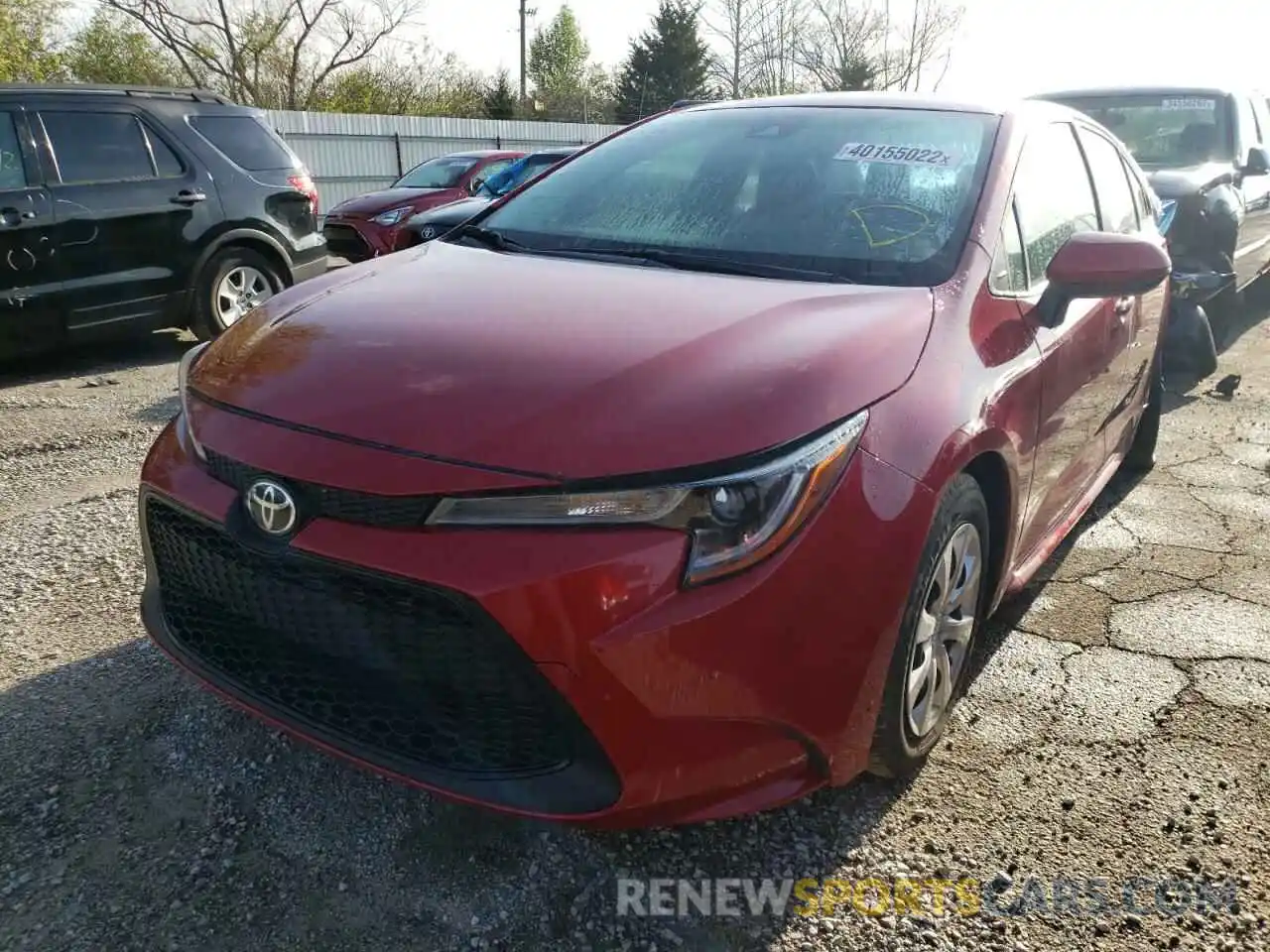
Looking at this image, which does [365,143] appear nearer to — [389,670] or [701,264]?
[701,264]

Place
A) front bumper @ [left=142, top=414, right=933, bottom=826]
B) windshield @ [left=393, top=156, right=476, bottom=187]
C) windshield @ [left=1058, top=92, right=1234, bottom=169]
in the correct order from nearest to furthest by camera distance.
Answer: front bumper @ [left=142, top=414, right=933, bottom=826] < windshield @ [left=1058, top=92, right=1234, bottom=169] < windshield @ [left=393, top=156, right=476, bottom=187]

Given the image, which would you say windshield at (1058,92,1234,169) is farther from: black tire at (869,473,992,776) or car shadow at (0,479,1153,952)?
car shadow at (0,479,1153,952)

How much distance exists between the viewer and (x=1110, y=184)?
3602mm

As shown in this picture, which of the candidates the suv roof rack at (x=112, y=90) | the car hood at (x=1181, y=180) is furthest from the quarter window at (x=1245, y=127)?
the suv roof rack at (x=112, y=90)

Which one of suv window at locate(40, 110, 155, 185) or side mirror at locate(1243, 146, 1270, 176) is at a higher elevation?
suv window at locate(40, 110, 155, 185)

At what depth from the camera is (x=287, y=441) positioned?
5.95 ft

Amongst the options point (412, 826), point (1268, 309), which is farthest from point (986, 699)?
point (1268, 309)

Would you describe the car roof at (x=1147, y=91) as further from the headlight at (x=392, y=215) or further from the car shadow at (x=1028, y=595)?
the headlight at (x=392, y=215)

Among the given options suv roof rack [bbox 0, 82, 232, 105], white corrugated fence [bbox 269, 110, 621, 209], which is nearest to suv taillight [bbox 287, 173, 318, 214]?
suv roof rack [bbox 0, 82, 232, 105]

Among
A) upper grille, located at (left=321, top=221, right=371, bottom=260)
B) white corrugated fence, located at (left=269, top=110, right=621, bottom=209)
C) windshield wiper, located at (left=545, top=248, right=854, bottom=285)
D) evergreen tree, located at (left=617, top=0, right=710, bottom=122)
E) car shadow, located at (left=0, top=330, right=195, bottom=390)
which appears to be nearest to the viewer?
windshield wiper, located at (left=545, top=248, right=854, bottom=285)

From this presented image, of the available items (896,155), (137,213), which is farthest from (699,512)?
(137,213)

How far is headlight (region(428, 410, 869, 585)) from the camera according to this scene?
64.9 inches

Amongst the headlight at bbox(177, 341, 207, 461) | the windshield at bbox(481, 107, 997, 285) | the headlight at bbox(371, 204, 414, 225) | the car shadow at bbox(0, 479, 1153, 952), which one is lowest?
the headlight at bbox(371, 204, 414, 225)

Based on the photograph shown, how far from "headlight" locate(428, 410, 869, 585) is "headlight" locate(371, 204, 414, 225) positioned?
9.91 m
